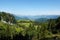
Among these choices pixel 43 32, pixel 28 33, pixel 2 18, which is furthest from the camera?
pixel 2 18

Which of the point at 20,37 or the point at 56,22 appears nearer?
the point at 20,37

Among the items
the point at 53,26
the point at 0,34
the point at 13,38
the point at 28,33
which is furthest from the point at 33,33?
the point at 53,26

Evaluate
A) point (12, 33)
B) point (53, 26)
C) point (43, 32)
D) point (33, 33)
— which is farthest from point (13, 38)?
point (53, 26)

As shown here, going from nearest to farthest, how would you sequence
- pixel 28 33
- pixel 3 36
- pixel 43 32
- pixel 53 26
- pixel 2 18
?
pixel 3 36 < pixel 28 33 < pixel 43 32 < pixel 53 26 < pixel 2 18

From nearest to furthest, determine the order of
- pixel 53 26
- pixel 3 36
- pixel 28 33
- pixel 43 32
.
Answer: pixel 3 36
pixel 28 33
pixel 43 32
pixel 53 26

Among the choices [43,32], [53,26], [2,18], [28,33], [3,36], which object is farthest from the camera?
[2,18]

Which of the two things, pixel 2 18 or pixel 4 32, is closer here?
pixel 4 32

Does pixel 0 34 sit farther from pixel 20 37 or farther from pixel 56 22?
pixel 56 22

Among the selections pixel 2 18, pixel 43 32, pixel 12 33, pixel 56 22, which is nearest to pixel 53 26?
pixel 56 22

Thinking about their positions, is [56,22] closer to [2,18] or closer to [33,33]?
[2,18]
